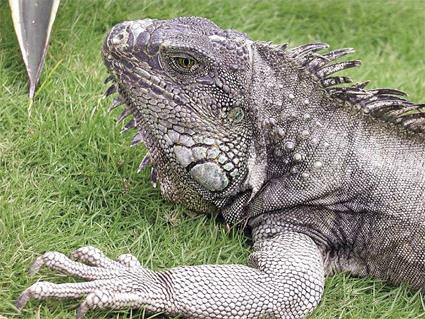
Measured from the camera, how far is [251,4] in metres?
7.79

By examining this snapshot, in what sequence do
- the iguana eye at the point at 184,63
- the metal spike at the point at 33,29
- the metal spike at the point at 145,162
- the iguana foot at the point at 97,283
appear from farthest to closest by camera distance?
the metal spike at the point at 33,29
the metal spike at the point at 145,162
the iguana eye at the point at 184,63
the iguana foot at the point at 97,283

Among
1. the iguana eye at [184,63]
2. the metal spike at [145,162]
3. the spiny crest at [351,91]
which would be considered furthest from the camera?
the metal spike at [145,162]

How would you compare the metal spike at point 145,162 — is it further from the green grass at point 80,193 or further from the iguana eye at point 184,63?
the iguana eye at point 184,63

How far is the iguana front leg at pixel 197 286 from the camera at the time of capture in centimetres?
440

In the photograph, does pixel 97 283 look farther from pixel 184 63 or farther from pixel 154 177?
pixel 184 63

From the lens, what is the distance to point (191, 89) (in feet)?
15.8

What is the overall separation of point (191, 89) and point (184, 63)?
15 centimetres

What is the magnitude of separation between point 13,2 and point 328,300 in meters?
2.98

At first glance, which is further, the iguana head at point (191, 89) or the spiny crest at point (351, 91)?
the spiny crest at point (351, 91)

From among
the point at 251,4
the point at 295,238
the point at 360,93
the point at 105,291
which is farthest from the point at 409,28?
the point at 105,291

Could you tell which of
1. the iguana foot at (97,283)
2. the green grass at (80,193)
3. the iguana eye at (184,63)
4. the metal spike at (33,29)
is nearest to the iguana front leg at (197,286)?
the iguana foot at (97,283)

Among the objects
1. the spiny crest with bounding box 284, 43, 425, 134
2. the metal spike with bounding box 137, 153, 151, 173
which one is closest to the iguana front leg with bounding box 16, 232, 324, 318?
the metal spike with bounding box 137, 153, 151, 173

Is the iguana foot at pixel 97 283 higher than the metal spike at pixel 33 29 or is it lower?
lower

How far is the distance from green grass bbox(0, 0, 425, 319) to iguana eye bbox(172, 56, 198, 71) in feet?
3.11
